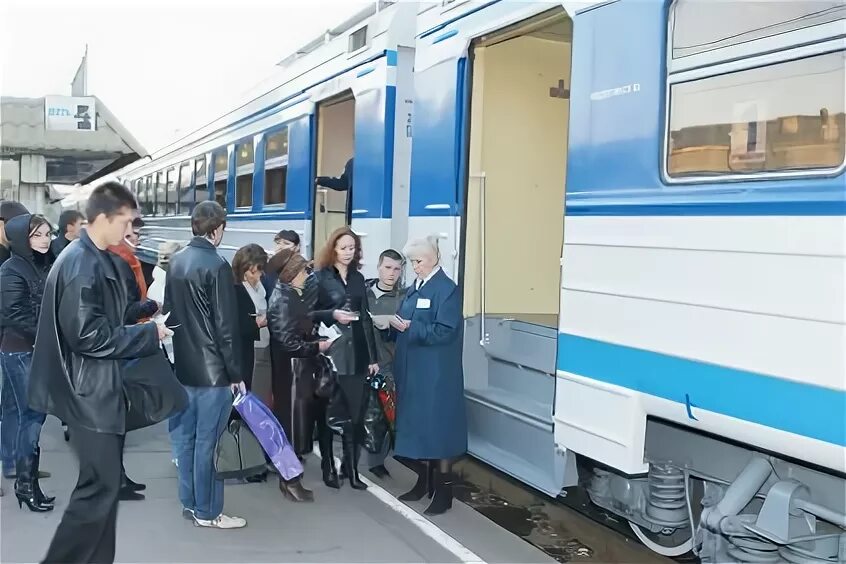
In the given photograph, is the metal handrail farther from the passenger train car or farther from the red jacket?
the red jacket

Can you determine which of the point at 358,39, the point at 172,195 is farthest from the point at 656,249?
the point at 172,195

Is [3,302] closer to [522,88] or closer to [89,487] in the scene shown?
[89,487]

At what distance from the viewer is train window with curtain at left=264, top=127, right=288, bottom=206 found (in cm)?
877

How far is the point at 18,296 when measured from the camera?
481 centimetres

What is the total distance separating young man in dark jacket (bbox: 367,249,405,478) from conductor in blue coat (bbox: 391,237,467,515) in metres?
0.74

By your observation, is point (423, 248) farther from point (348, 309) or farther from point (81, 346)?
point (81, 346)

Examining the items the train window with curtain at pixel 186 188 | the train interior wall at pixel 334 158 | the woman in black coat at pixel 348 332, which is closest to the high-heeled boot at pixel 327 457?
the woman in black coat at pixel 348 332

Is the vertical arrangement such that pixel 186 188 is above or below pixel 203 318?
above

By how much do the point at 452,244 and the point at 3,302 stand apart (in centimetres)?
270

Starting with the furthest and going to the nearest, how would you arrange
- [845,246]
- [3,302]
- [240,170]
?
[240,170]
[3,302]
[845,246]

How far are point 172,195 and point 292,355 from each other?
34.3 ft

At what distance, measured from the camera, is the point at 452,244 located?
212 inches

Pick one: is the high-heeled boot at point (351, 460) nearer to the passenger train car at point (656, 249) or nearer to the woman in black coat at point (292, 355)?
the woman in black coat at point (292, 355)

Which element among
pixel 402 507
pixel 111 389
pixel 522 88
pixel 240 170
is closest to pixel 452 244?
pixel 522 88
